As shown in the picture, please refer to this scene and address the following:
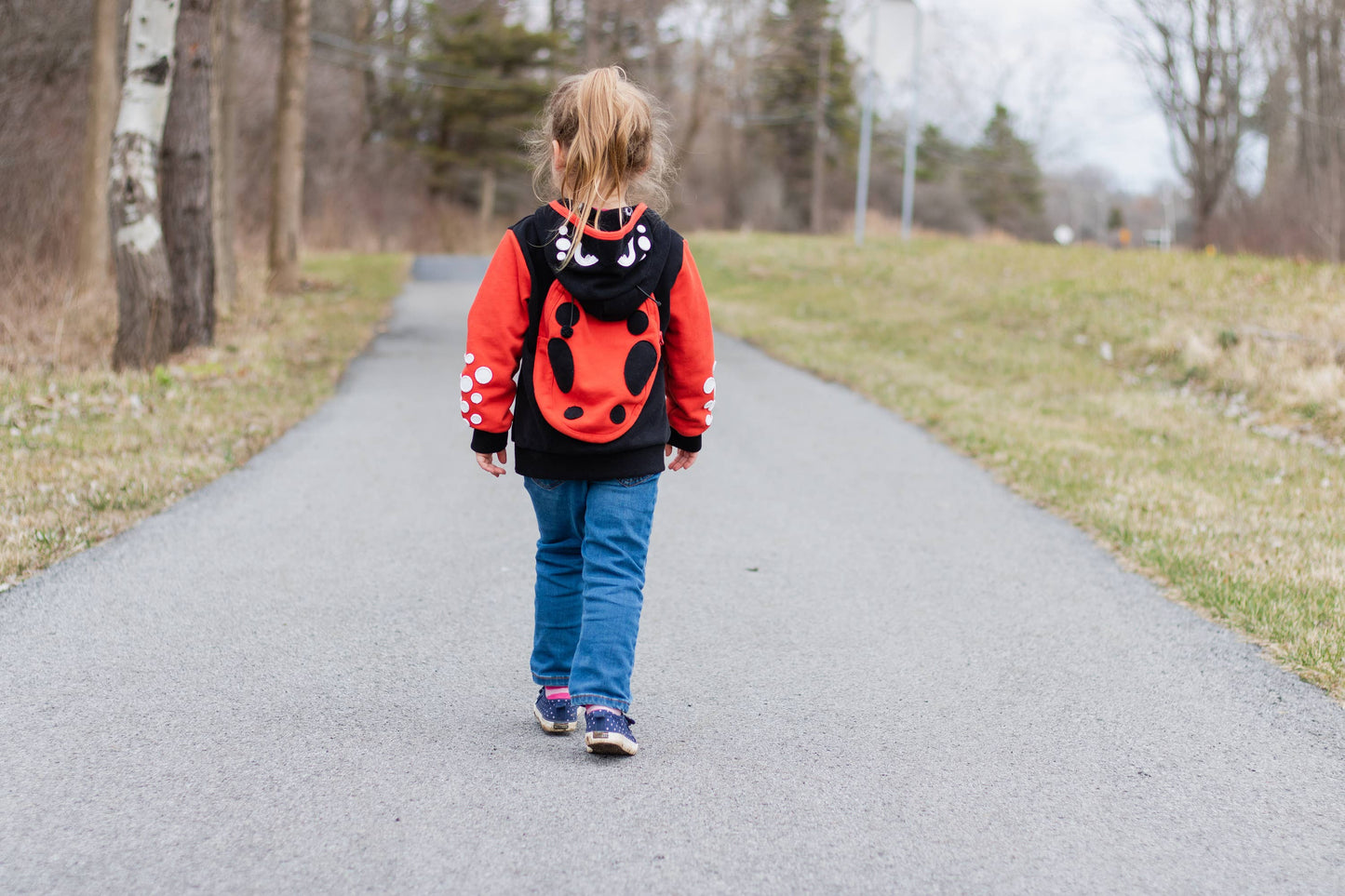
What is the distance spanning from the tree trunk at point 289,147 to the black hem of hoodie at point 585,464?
57.5ft

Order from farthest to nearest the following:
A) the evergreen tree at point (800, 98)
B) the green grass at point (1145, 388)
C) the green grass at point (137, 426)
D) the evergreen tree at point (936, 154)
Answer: the evergreen tree at point (936, 154) < the evergreen tree at point (800, 98) < the green grass at point (137, 426) < the green grass at point (1145, 388)

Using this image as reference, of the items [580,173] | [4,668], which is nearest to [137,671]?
[4,668]

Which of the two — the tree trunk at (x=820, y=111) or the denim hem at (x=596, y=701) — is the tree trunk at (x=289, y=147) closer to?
the denim hem at (x=596, y=701)

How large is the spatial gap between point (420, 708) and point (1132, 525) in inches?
163

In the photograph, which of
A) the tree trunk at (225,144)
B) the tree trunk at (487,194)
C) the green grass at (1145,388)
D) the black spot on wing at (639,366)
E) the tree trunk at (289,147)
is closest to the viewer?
the black spot on wing at (639,366)

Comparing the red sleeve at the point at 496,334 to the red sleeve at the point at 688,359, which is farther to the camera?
the red sleeve at the point at 688,359

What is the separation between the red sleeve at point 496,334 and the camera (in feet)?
10.5

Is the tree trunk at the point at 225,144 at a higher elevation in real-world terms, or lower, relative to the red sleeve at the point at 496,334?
higher

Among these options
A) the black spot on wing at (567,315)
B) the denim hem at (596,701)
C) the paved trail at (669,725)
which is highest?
the black spot on wing at (567,315)

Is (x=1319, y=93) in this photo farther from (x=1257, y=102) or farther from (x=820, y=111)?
(x=820, y=111)

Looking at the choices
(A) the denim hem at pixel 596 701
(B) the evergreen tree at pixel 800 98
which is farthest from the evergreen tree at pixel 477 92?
(A) the denim hem at pixel 596 701

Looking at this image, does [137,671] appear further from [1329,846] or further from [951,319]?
[951,319]

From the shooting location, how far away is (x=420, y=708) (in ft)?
11.9

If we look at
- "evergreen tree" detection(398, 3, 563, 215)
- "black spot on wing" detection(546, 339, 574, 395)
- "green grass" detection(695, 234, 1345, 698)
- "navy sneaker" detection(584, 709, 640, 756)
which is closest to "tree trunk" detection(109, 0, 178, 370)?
"green grass" detection(695, 234, 1345, 698)
